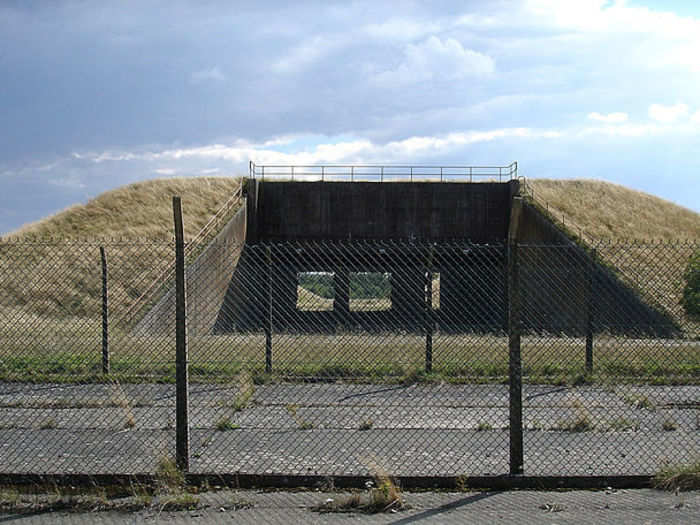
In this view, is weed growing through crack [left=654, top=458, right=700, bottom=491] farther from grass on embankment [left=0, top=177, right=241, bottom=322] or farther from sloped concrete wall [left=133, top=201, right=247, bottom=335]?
grass on embankment [left=0, top=177, right=241, bottom=322]

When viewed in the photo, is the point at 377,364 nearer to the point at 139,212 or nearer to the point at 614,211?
the point at 139,212

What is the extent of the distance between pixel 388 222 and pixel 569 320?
10.2 m

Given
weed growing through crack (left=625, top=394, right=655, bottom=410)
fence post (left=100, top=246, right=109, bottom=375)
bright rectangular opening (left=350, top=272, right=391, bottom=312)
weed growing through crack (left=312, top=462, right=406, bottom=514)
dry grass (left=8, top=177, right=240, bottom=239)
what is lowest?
weed growing through crack (left=625, top=394, right=655, bottom=410)

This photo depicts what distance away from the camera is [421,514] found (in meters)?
5.00

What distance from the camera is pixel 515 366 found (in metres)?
5.61

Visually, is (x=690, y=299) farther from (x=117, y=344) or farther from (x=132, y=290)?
(x=132, y=290)

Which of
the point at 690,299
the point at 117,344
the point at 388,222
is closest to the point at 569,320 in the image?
the point at 690,299

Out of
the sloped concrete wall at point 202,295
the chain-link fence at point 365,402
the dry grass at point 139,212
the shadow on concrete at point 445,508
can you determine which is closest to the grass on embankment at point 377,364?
the chain-link fence at point 365,402

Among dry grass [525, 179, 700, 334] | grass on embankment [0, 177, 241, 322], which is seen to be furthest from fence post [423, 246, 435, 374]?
dry grass [525, 179, 700, 334]

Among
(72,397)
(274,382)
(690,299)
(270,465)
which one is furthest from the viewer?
(690,299)

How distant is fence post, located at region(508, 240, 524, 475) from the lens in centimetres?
556

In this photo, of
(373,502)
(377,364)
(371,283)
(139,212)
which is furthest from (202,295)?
(373,502)

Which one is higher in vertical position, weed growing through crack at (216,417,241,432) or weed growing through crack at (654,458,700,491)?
weed growing through crack at (654,458,700,491)

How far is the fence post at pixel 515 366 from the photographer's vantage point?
18.2 feet
